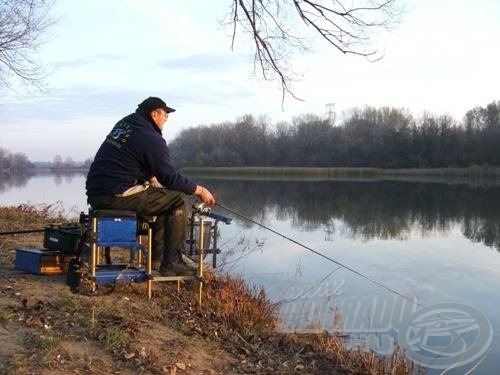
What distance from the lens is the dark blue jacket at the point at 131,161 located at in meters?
4.81

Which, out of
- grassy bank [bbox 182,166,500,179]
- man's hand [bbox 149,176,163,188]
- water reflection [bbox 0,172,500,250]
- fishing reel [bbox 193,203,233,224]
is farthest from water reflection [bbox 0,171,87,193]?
fishing reel [bbox 193,203,233,224]

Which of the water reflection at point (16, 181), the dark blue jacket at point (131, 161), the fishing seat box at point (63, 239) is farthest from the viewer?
the water reflection at point (16, 181)

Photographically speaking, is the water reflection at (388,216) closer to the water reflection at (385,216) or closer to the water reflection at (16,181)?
the water reflection at (385,216)

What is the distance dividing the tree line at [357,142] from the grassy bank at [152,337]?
60456mm

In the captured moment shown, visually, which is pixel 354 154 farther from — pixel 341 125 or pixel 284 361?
pixel 284 361

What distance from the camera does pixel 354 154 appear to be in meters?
74.7

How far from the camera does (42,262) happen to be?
5328 mm

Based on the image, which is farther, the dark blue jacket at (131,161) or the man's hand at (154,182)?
the man's hand at (154,182)

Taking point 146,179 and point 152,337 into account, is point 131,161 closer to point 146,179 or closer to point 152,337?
point 146,179

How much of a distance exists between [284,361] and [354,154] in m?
71.9

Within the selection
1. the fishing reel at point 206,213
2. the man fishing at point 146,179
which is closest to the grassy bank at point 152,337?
the man fishing at point 146,179

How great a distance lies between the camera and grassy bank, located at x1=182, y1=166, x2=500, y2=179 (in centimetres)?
5791

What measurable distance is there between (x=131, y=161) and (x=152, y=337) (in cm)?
154

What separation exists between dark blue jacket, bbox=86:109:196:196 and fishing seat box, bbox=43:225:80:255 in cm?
59
